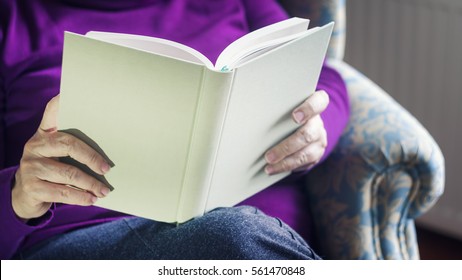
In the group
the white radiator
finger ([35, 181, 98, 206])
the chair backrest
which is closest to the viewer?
finger ([35, 181, 98, 206])

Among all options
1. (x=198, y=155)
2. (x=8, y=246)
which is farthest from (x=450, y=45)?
(x=8, y=246)

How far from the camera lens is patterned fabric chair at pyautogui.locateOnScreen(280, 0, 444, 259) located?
1.28 metres

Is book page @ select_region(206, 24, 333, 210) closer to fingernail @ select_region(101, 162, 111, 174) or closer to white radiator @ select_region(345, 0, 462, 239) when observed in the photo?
fingernail @ select_region(101, 162, 111, 174)

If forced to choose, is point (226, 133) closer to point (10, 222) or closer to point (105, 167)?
point (105, 167)

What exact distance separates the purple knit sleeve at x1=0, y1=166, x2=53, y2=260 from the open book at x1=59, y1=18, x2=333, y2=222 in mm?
112

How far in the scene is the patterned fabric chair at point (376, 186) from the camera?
4.20ft

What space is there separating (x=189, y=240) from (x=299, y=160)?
0.73 feet

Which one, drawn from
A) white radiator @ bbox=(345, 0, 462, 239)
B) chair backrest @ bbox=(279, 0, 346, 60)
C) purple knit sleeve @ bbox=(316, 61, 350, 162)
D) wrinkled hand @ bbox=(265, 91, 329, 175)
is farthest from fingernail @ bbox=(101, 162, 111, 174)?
white radiator @ bbox=(345, 0, 462, 239)

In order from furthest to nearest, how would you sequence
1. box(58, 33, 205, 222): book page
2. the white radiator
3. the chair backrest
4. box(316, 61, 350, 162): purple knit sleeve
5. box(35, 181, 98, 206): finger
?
1. the white radiator
2. the chair backrest
3. box(316, 61, 350, 162): purple knit sleeve
4. box(35, 181, 98, 206): finger
5. box(58, 33, 205, 222): book page

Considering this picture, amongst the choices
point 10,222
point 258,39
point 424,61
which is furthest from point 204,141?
point 424,61

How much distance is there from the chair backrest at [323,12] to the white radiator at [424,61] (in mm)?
281

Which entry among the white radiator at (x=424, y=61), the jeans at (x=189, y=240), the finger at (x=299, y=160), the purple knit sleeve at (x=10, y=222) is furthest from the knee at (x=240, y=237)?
the white radiator at (x=424, y=61)
